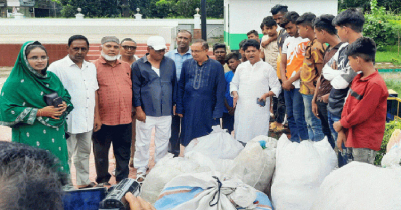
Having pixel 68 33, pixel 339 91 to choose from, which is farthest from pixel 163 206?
pixel 68 33

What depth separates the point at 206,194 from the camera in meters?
2.49

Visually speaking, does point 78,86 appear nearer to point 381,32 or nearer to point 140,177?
point 140,177

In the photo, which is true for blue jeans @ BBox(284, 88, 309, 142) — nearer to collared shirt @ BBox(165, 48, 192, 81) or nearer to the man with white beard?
collared shirt @ BBox(165, 48, 192, 81)

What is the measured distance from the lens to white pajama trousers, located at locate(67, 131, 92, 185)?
12.8 feet

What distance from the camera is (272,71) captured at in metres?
4.64

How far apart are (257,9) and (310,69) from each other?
9.60 m

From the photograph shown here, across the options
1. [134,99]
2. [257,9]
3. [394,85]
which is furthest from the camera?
[257,9]

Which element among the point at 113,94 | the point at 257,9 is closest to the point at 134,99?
the point at 113,94

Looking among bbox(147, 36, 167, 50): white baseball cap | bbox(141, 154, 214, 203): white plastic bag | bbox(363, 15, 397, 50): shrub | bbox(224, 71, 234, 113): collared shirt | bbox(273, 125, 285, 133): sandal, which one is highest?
bbox(363, 15, 397, 50): shrub

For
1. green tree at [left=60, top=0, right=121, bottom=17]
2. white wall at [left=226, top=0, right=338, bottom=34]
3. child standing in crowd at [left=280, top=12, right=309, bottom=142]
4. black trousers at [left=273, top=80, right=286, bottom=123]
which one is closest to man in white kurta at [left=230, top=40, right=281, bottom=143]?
child standing in crowd at [left=280, top=12, right=309, bottom=142]

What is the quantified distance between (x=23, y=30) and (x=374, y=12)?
16.3m

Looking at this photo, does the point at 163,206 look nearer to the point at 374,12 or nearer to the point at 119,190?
the point at 119,190

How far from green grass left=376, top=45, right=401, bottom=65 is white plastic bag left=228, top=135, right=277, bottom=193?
40.4 feet

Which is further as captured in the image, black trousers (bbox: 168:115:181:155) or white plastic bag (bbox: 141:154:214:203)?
black trousers (bbox: 168:115:181:155)
